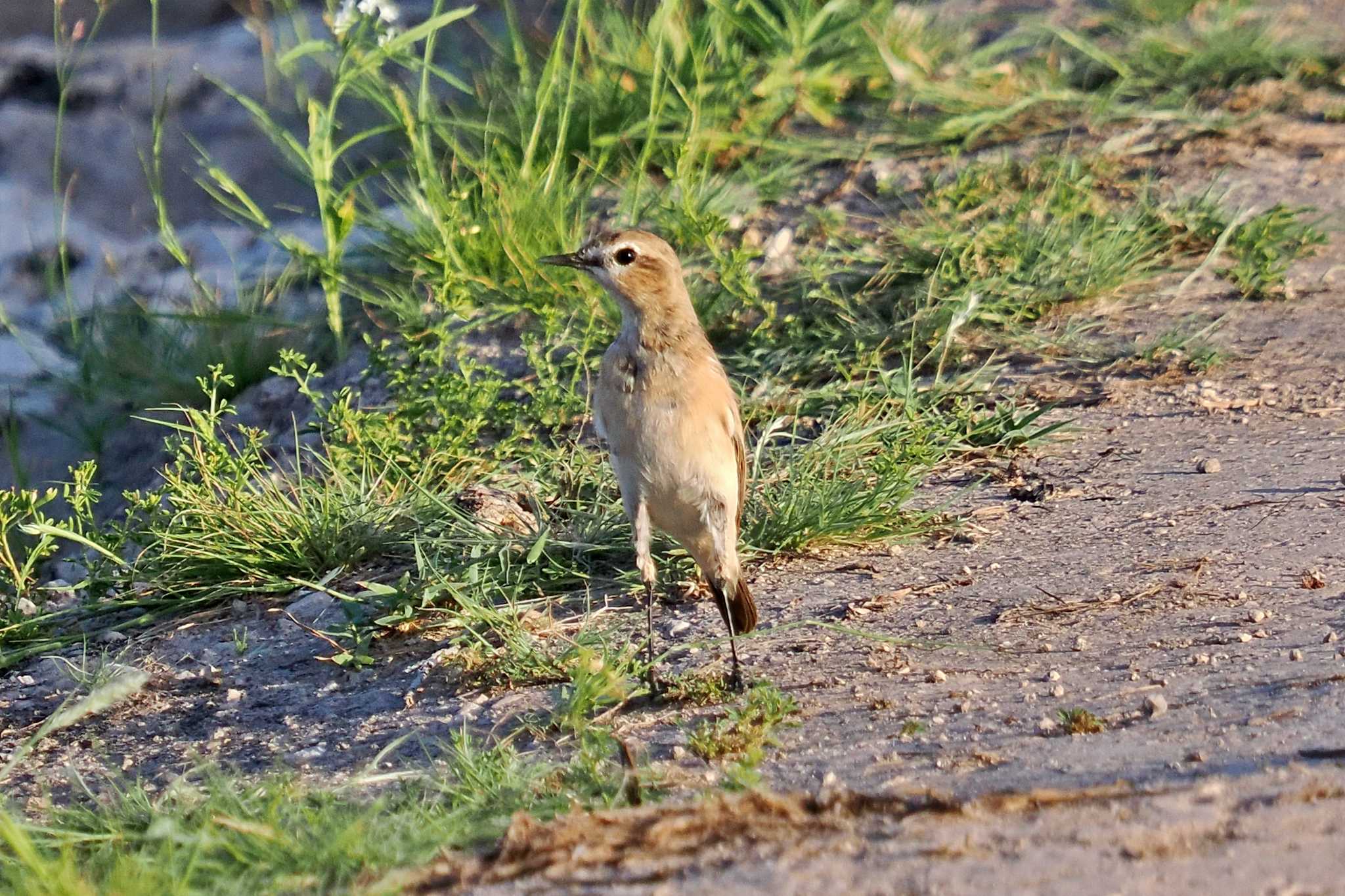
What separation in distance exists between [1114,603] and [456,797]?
7.08ft

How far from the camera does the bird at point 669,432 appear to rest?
4.81 meters

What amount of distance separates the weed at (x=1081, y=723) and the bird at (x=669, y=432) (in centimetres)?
112

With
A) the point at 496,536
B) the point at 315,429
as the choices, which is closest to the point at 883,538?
the point at 496,536

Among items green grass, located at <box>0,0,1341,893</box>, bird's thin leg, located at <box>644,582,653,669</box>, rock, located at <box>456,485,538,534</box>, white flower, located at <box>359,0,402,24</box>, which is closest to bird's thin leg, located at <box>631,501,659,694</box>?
bird's thin leg, located at <box>644,582,653,669</box>

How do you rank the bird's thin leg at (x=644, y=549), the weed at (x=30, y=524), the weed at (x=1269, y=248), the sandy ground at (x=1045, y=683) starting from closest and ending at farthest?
the sandy ground at (x=1045, y=683) → the bird's thin leg at (x=644, y=549) → the weed at (x=30, y=524) → the weed at (x=1269, y=248)

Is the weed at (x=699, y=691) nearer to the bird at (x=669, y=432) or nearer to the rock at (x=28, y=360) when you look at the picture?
the bird at (x=669, y=432)

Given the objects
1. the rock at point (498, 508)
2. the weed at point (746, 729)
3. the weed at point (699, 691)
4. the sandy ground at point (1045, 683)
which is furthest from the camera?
the rock at point (498, 508)

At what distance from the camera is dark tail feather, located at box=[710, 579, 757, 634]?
477 centimetres

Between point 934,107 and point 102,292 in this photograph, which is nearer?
point 934,107

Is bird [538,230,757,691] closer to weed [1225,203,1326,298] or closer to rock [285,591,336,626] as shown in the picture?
rock [285,591,336,626]

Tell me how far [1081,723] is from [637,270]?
84.7 inches

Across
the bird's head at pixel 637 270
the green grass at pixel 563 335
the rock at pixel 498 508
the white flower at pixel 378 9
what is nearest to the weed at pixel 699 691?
the green grass at pixel 563 335

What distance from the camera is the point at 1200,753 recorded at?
3.57 m

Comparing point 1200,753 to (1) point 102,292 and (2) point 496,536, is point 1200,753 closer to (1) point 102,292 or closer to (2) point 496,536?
(2) point 496,536
